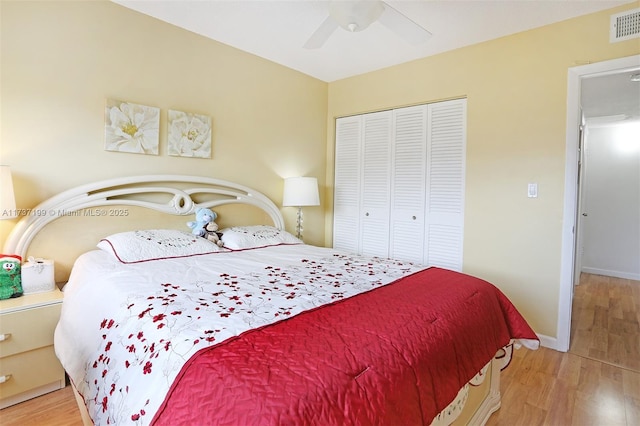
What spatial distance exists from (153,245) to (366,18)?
77.5 inches

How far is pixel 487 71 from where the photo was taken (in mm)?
2941

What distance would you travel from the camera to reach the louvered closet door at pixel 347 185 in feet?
12.9

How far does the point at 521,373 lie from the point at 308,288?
1708mm

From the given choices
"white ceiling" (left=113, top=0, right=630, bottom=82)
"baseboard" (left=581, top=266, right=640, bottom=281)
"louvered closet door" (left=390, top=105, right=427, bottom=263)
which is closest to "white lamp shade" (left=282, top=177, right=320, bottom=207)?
"louvered closet door" (left=390, top=105, right=427, bottom=263)

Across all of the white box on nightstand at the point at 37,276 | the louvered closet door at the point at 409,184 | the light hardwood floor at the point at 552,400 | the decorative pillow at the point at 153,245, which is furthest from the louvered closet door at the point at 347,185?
the white box on nightstand at the point at 37,276

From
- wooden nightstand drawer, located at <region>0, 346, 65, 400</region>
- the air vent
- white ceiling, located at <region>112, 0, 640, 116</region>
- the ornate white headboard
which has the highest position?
white ceiling, located at <region>112, 0, 640, 116</region>

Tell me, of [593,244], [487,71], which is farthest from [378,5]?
[593,244]

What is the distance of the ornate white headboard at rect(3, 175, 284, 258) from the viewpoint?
2123mm

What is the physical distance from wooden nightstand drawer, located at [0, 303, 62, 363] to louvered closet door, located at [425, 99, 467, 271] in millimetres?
2942

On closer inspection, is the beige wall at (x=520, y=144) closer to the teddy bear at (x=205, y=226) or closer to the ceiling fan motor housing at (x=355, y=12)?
the ceiling fan motor housing at (x=355, y=12)

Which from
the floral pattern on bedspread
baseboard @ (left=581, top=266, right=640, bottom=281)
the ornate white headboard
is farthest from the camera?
baseboard @ (left=581, top=266, right=640, bottom=281)

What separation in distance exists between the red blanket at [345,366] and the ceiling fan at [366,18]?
5.20 feet

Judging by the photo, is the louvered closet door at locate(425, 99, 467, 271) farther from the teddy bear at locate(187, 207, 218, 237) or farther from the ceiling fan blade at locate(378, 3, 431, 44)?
the teddy bear at locate(187, 207, 218, 237)

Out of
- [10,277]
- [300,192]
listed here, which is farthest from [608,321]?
[10,277]
